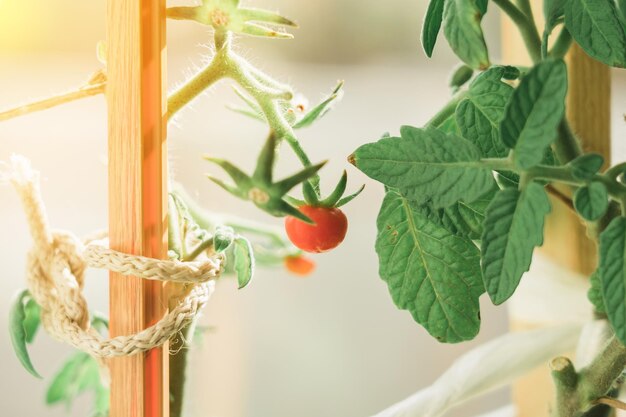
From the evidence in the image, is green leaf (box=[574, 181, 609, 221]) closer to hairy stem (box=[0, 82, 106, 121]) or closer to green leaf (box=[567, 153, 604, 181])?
green leaf (box=[567, 153, 604, 181])

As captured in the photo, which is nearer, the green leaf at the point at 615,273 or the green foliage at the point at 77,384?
the green leaf at the point at 615,273

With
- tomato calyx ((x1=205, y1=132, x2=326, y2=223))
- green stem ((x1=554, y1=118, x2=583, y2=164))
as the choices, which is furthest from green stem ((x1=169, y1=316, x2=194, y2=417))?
green stem ((x1=554, y1=118, x2=583, y2=164))

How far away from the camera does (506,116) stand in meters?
0.32

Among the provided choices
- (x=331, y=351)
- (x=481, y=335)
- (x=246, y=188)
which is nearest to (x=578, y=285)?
(x=481, y=335)

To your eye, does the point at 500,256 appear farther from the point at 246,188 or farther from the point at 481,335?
the point at 481,335

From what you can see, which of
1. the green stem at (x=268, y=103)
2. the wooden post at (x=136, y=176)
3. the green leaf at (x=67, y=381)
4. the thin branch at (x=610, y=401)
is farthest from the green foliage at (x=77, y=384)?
the thin branch at (x=610, y=401)

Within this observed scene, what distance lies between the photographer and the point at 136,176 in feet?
1.20

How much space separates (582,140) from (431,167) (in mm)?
229

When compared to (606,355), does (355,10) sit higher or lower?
higher

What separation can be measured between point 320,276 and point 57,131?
22 centimetres

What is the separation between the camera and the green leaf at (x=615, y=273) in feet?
1.07

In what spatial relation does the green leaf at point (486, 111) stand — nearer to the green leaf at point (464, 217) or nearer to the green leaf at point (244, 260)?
the green leaf at point (464, 217)

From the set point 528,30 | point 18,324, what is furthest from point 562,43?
point 18,324

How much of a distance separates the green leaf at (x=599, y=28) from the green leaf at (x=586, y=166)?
62mm
